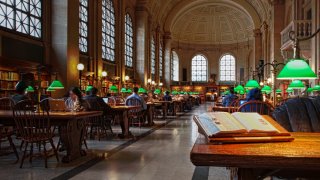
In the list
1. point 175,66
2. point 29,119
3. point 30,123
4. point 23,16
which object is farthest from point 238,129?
point 175,66

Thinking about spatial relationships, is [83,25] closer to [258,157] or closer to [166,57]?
[258,157]

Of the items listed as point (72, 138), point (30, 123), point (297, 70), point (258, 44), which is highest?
point (258, 44)

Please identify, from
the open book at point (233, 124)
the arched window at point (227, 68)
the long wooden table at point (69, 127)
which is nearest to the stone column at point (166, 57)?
the arched window at point (227, 68)

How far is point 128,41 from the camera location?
85.4 feet

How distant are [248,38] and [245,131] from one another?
42705mm

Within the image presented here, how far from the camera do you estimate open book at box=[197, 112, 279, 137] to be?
1.96 m

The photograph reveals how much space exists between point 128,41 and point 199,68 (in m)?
22.7

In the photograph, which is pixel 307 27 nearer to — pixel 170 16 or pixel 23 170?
pixel 23 170

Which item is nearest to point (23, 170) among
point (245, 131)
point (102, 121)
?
point (102, 121)

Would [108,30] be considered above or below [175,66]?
above

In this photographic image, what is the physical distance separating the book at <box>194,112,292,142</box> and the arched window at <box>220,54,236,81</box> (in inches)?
1763

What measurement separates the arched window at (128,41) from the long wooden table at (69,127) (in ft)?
63.5

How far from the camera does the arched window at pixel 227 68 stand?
46.1 metres

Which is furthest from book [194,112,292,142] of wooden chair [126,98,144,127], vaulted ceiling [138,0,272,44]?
vaulted ceiling [138,0,272,44]
